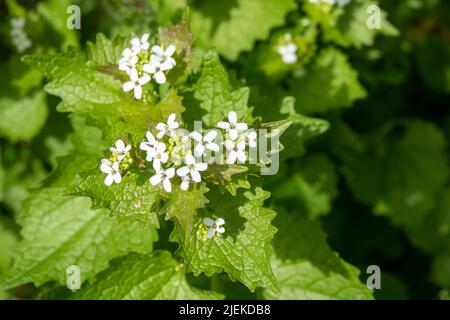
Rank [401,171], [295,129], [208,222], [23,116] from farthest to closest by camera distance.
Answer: [401,171] → [23,116] → [295,129] → [208,222]

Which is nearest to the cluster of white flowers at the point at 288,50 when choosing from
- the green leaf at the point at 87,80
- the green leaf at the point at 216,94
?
the green leaf at the point at 216,94

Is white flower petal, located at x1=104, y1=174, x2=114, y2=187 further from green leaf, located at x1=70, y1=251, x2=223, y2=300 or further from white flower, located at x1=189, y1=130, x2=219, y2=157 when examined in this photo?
green leaf, located at x1=70, y1=251, x2=223, y2=300

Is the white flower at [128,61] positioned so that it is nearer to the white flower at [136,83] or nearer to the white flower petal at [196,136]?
the white flower at [136,83]

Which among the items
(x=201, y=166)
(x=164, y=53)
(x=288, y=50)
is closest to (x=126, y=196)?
(x=201, y=166)

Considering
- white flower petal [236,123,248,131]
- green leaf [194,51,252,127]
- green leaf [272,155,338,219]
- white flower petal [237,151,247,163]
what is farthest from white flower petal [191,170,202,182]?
green leaf [272,155,338,219]

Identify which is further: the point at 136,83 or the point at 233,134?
the point at 136,83

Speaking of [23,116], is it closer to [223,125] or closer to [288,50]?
[288,50]

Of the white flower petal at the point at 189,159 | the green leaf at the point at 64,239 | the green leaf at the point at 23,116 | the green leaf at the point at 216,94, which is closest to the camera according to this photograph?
the white flower petal at the point at 189,159
